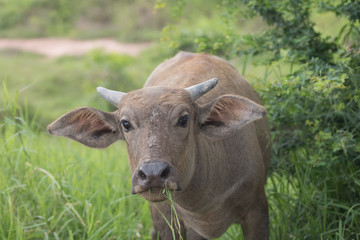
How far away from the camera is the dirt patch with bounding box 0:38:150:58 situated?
57.2 feet

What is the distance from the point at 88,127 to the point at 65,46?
582 inches

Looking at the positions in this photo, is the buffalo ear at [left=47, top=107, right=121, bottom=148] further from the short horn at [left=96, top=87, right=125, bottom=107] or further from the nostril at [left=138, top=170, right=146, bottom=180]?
the nostril at [left=138, top=170, right=146, bottom=180]

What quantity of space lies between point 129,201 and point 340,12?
262 centimetres

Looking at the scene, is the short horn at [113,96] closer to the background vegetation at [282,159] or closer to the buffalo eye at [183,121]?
the buffalo eye at [183,121]

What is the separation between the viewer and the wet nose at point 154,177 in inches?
123

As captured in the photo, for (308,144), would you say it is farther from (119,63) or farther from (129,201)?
(119,63)

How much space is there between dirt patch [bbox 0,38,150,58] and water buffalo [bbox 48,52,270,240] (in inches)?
511

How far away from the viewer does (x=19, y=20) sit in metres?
19.4

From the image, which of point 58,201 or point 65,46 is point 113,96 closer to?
point 58,201

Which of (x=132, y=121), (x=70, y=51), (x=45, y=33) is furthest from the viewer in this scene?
(x=45, y=33)

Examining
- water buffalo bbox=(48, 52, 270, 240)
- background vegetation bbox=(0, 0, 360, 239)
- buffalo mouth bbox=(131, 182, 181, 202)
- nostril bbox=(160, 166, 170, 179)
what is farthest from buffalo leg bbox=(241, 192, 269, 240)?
nostril bbox=(160, 166, 170, 179)

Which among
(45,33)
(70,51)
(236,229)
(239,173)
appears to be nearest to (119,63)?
(70,51)

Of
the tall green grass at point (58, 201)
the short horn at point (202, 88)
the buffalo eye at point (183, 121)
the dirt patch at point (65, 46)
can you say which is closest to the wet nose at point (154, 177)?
the buffalo eye at point (183, 121)

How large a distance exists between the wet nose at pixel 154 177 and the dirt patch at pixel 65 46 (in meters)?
14.0
